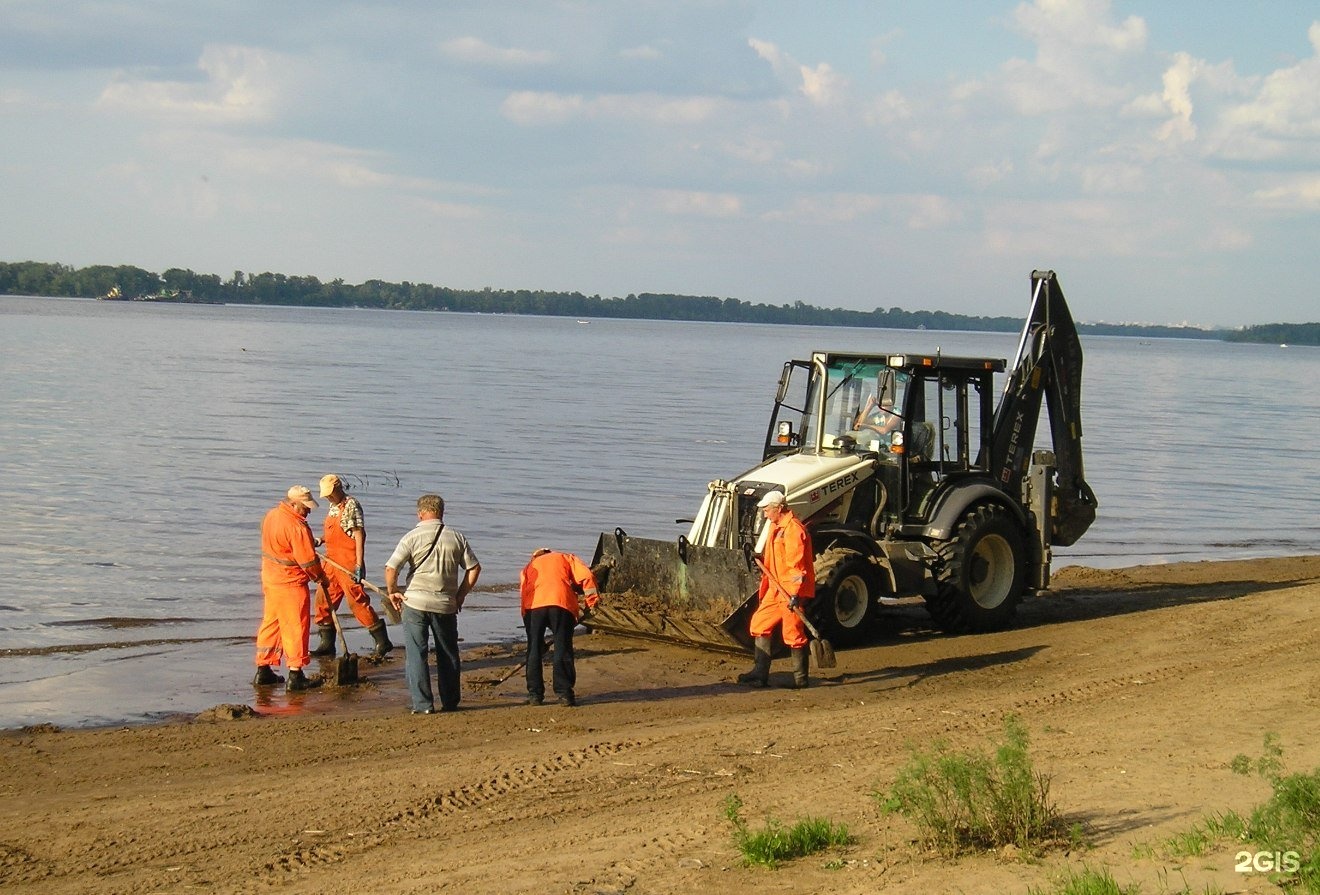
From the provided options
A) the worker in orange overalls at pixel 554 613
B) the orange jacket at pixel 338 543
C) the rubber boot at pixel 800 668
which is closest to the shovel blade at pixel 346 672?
the orange jacket at pixel 338 543

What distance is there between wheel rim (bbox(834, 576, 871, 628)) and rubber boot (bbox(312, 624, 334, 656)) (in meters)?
4.61

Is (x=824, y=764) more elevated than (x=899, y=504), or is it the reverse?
(x=899, y=504)

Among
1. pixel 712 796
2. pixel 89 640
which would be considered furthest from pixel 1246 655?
pixel 89 640

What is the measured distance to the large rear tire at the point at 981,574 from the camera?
13312 millimetres

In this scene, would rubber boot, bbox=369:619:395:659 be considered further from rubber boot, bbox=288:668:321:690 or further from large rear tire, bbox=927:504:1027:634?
large rear tire, bbox=927:504:1027:634

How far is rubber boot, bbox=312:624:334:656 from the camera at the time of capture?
12.8 metres

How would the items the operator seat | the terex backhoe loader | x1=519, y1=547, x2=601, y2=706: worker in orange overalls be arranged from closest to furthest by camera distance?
1. x1=519, y1=547, x2=601, y2=706: worker in orange overalls
2. the terex backhoe loader
3. the operator seat

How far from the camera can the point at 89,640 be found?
44.1 feet

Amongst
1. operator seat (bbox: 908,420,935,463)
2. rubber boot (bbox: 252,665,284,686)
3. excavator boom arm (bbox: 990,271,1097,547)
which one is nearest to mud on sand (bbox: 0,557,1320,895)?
rubber boot (bbox: 252,665,284,686)

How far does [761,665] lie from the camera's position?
11.6 meters

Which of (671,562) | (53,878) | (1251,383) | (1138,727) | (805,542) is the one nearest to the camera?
(53,878)

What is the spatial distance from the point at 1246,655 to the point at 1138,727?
3.48m

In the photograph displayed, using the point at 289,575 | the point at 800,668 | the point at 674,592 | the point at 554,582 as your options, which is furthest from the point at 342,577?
the point at 800,668

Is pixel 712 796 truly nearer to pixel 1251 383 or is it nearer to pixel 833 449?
pixel 833 449
